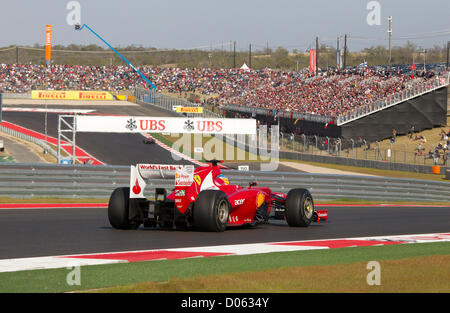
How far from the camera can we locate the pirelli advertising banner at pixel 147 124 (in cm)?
2850

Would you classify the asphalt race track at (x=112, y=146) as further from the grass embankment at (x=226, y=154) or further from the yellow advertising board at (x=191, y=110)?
the yellow advertising board at (x=191, y=110)

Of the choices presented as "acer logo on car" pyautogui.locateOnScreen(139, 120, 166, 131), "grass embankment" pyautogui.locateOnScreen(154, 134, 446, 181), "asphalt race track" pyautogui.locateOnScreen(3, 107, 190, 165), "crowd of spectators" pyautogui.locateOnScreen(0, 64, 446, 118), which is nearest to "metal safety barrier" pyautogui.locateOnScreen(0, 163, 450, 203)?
"acer logo on car" pyautogui.locateOnScreen(139, 120, 166, 131)

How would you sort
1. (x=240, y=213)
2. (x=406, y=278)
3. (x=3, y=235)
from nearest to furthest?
1. (x=406, y=278)
2. (x=3, y=235)
3. (x=240, y=213)

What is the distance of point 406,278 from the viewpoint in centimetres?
688

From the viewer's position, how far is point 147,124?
95.5 feet

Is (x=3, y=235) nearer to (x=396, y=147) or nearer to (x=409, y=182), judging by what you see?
(x=409, y=182)

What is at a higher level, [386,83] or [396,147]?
[386,83]

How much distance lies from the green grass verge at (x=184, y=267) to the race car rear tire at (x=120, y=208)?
11.4 feet

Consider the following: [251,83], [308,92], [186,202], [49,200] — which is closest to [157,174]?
[186,202]

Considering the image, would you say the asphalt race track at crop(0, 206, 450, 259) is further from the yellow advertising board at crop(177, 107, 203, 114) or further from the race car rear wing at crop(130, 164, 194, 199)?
the yellow advertising board at crop(177, 107, 203, 114)

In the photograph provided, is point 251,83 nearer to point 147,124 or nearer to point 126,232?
Answer: point 147,124

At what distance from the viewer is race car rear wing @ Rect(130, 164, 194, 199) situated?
11.3 m
